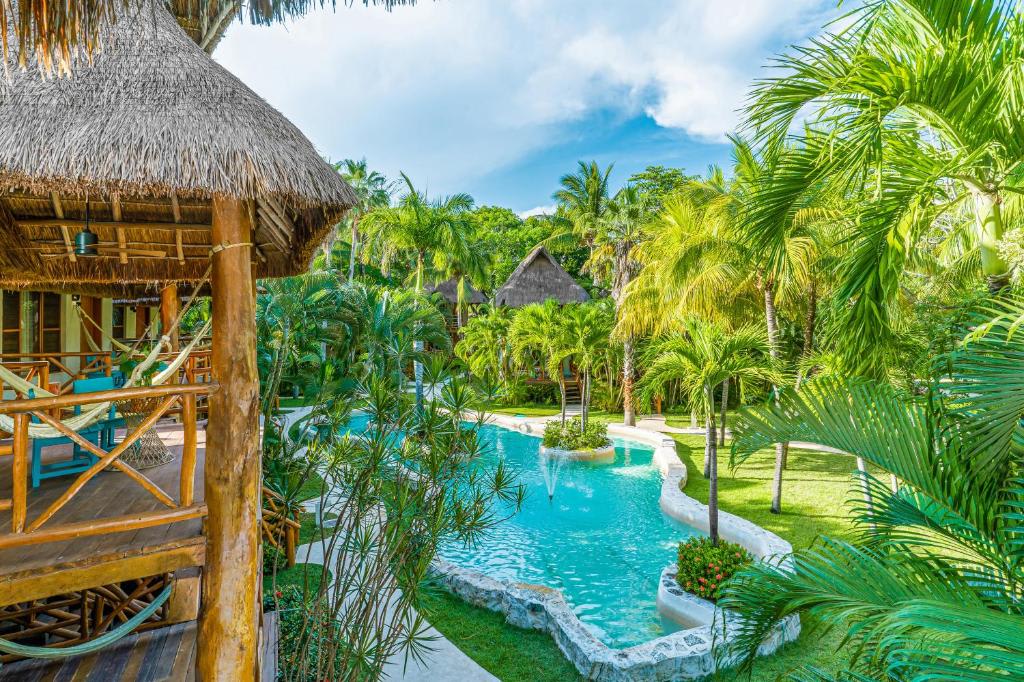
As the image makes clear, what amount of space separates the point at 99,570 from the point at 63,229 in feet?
11.6

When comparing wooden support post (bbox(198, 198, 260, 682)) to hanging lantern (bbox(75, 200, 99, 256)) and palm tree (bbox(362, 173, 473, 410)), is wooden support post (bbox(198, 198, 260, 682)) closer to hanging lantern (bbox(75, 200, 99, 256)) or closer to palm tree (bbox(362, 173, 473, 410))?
hanging lantern (bbox(75, 200, 99, 256))

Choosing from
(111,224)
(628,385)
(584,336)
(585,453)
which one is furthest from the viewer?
(628,385)

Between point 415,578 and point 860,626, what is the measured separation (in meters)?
2.79

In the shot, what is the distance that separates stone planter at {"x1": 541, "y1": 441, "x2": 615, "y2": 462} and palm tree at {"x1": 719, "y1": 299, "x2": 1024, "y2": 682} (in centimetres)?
Result: 888

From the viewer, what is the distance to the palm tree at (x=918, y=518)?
2115 mm

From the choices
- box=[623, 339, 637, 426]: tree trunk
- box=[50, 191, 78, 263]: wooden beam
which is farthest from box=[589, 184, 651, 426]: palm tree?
box=[50, 191, 78, 263]: wooden beam

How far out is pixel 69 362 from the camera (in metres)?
9.39

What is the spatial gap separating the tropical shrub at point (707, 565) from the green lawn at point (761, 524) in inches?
31.2

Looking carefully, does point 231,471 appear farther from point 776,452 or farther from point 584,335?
point 584,335

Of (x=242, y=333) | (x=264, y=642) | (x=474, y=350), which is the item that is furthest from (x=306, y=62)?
(x=474, y=350)

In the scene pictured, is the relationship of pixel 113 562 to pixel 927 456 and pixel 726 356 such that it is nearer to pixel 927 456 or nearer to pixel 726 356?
pixel 927 456

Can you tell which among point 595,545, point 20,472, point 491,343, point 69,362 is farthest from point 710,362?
point 491,343

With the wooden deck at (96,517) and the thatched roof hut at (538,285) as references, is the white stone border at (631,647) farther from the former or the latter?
the thatched roof hut at (538,285)

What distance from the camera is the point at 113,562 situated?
9.30ft
